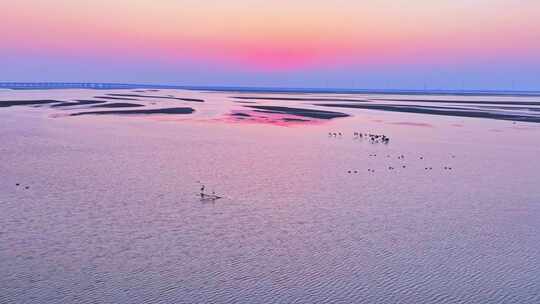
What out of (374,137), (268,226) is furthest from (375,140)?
(268,226)

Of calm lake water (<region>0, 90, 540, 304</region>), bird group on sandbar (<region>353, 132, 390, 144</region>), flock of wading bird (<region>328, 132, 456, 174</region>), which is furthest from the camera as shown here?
bird group on sandbar (<region>353, 132, 390, 144</region>)

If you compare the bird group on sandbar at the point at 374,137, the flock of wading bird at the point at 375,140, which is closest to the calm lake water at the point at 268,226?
the flock of wading bird at the point at 375,140

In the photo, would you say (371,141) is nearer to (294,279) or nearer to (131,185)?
(131,185)

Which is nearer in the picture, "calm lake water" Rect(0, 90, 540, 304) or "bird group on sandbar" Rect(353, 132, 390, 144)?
"calm lake water" Rect(0, 90, 540, 304)

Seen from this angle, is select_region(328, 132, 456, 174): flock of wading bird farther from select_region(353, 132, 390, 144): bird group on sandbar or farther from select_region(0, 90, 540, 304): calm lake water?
select_region(0, 90, 540, 304): calm lake water

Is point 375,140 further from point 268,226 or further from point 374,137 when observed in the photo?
point 268,226

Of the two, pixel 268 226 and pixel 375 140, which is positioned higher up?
pixel 375 140

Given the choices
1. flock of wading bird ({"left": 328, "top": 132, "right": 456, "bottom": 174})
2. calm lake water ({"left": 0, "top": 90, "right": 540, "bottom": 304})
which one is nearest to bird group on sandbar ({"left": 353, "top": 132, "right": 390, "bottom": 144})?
flock of wading bird ({"left": 328, "top": 132, "right": 456, "bottom": 174})

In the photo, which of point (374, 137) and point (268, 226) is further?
point (374, 137)

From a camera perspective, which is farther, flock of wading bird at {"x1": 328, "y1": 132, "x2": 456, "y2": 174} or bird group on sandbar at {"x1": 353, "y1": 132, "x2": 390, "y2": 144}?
bird group on sandbar at {"x1": 353, "y1": 132, "x2": 390, "y2": 144}

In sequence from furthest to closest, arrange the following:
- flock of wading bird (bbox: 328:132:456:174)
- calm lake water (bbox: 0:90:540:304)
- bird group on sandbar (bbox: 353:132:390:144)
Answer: bird group on sandbar (bbox: 353:132:390:144)
flock of wading bird (bbox: 328:132:456:174)
calm lake water (bbox: 0:90:540:304)
